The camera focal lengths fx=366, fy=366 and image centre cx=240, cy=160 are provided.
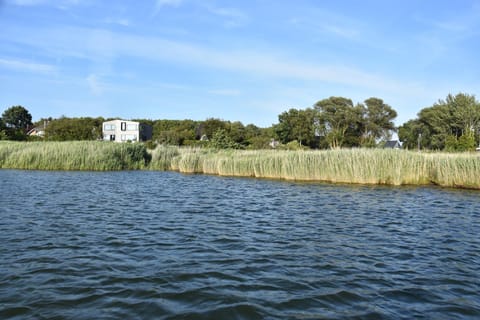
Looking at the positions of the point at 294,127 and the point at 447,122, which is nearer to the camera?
the point at 447,122

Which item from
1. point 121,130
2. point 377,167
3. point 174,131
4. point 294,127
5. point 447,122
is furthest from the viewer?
point 121,130

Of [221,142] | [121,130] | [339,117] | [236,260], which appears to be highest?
[339,117]

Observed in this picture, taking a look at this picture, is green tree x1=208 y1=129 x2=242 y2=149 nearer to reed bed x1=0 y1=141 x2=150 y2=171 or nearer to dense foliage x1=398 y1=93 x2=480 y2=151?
reed bed x1=0 y1=141 x2=150 y2=171

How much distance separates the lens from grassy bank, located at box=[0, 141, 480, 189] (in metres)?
17.0

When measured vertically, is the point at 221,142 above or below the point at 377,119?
below

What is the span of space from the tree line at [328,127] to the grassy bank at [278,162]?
478 inches

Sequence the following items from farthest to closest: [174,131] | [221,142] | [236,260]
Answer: [174,131] < [221,142] < [236,260]

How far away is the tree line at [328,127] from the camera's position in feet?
165

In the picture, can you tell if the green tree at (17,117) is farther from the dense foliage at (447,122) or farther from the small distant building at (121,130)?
the dense foliage at (447,122)

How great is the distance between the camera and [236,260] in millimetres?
5848

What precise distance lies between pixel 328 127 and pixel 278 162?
170 feet

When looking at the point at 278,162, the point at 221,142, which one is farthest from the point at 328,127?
the point at 278,162

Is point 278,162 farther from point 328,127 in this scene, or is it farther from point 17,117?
point 17,117

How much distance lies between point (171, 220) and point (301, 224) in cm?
309
